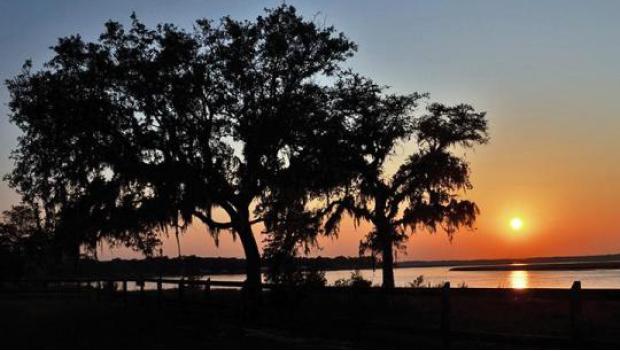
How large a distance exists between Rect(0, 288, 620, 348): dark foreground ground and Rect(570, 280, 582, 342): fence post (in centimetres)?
4

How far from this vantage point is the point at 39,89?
87.9ft

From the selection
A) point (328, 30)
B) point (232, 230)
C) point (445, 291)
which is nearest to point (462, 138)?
point (328, 30)

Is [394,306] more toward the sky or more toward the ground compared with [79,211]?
more toward the ground

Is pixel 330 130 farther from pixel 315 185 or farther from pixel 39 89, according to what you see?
pixel 39 89

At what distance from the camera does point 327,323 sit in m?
16.2

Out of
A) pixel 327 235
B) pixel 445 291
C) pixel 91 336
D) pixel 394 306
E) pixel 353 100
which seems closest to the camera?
pixel 445 291

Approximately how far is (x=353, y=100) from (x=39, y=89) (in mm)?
12235

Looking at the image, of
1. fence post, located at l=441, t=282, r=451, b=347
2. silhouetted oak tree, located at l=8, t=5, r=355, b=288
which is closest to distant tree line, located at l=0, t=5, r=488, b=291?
silhouetted oak tree, located at l=8, t=5, r=355, b=288

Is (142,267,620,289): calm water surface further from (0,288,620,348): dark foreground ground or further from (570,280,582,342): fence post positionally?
(570,280,582,342): fence post

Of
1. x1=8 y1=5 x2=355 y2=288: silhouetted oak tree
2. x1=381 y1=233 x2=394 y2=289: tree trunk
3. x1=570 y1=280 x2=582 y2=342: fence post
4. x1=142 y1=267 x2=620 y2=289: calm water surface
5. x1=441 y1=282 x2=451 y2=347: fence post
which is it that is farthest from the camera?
x1=142 y1=267 x2=620 y2=289: calm water surface

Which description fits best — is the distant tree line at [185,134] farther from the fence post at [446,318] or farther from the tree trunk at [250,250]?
the fence post at [446,318]

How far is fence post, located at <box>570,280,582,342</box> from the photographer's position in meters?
11.2

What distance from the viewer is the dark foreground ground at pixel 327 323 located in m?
13.3

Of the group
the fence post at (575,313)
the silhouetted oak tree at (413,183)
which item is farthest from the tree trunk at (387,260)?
the fence post at (575,313)
